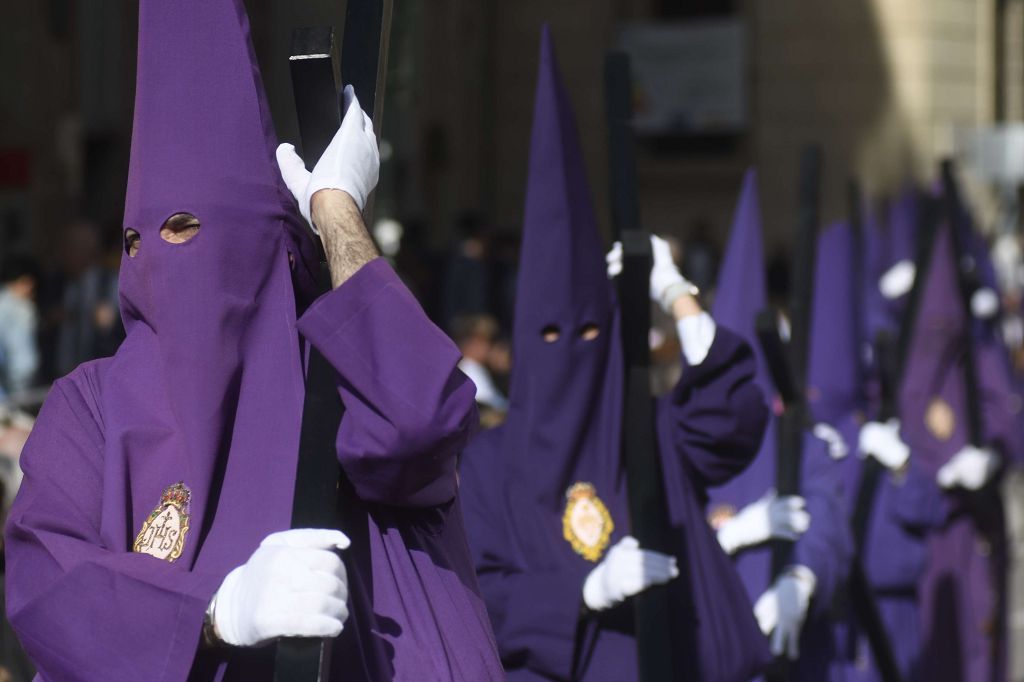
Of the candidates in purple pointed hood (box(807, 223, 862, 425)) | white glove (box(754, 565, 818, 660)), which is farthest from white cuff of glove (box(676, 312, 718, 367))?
purple pointed hood (box(807, 223, 862, 425))

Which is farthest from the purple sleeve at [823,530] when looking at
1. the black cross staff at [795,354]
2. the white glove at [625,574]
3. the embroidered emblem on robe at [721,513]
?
the white glove at [625,574]

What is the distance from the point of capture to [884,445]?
7.46 m

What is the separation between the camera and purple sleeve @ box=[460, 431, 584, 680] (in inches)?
180

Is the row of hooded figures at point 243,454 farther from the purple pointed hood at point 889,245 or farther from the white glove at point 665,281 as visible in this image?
the purple pointed hood at point 889,245

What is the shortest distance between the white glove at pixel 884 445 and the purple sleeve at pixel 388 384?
452cm

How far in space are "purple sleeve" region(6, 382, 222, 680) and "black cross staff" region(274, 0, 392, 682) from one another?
20 centimetres

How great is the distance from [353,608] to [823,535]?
3167mm

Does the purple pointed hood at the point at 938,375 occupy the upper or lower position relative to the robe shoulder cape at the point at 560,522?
lower

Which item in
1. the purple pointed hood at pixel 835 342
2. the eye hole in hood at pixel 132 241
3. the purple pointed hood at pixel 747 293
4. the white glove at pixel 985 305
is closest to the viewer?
the eye hole in hood at pixel 132 241

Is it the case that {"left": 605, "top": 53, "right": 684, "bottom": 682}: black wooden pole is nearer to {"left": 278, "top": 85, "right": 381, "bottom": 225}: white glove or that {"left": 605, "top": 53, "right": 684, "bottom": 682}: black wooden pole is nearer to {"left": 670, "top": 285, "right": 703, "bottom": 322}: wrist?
{"left": 670, "top": 285, "right": 703, "bottom": 322}: wrist

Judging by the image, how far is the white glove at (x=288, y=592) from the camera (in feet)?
9.42

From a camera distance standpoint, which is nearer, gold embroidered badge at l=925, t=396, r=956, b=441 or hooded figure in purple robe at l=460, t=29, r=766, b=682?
hooded figure in purple robe at l=460, t=29, r=766, b=682

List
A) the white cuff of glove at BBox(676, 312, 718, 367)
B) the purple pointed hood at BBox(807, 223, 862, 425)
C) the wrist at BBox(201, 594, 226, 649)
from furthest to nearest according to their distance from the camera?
the purple pointed hood at BBox(807, 223, 862, 425)
the white cuff of glove at BBox(676, 312, 718, 367)
the wrist at BBox(201, 594, 226, 649)

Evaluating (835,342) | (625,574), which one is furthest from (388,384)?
(835,342)
